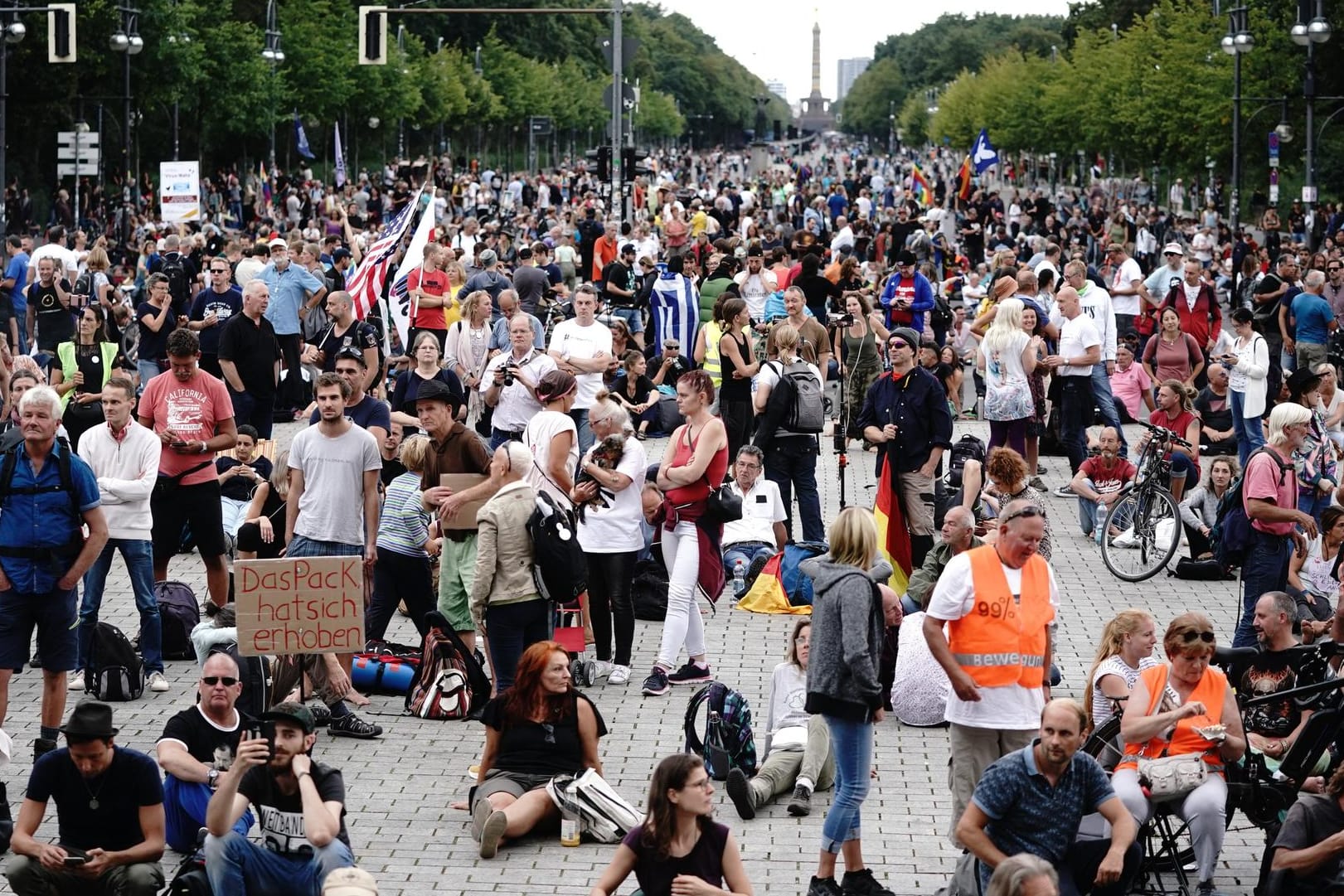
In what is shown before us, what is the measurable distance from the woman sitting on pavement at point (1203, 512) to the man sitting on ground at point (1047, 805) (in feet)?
25.7

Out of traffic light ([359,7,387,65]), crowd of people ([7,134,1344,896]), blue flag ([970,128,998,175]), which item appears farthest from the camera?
blue flag ([970,128,998,175])

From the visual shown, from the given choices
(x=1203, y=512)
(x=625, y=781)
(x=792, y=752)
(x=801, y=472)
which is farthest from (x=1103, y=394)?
(x=625, y=781)

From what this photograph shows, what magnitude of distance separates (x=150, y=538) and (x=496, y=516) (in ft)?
8.18

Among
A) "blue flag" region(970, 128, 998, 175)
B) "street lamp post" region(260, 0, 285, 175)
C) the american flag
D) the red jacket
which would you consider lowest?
the red jacket

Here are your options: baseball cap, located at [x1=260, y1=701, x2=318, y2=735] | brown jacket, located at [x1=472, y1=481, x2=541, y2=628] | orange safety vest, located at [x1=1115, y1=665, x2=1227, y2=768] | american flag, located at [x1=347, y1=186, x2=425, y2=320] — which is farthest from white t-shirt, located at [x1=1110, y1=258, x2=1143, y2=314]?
baseball cap, located at [x1=260, y1=701, x2=318, y2=735]

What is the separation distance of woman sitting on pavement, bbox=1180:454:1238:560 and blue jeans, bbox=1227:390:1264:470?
2.64m

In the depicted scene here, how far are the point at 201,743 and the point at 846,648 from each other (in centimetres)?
286

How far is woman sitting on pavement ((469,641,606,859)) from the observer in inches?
374

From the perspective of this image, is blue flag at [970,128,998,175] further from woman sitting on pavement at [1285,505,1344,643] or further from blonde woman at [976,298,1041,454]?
woman sitting on pavement at [1285,505,1344,643]

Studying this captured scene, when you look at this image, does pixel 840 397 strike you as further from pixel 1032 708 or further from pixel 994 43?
pixel 994 43

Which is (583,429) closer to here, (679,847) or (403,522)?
(403,522)

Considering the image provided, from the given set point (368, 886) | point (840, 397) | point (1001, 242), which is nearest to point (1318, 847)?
point (368, 886)

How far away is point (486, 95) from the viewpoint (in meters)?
90.6

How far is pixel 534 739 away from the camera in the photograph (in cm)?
967
